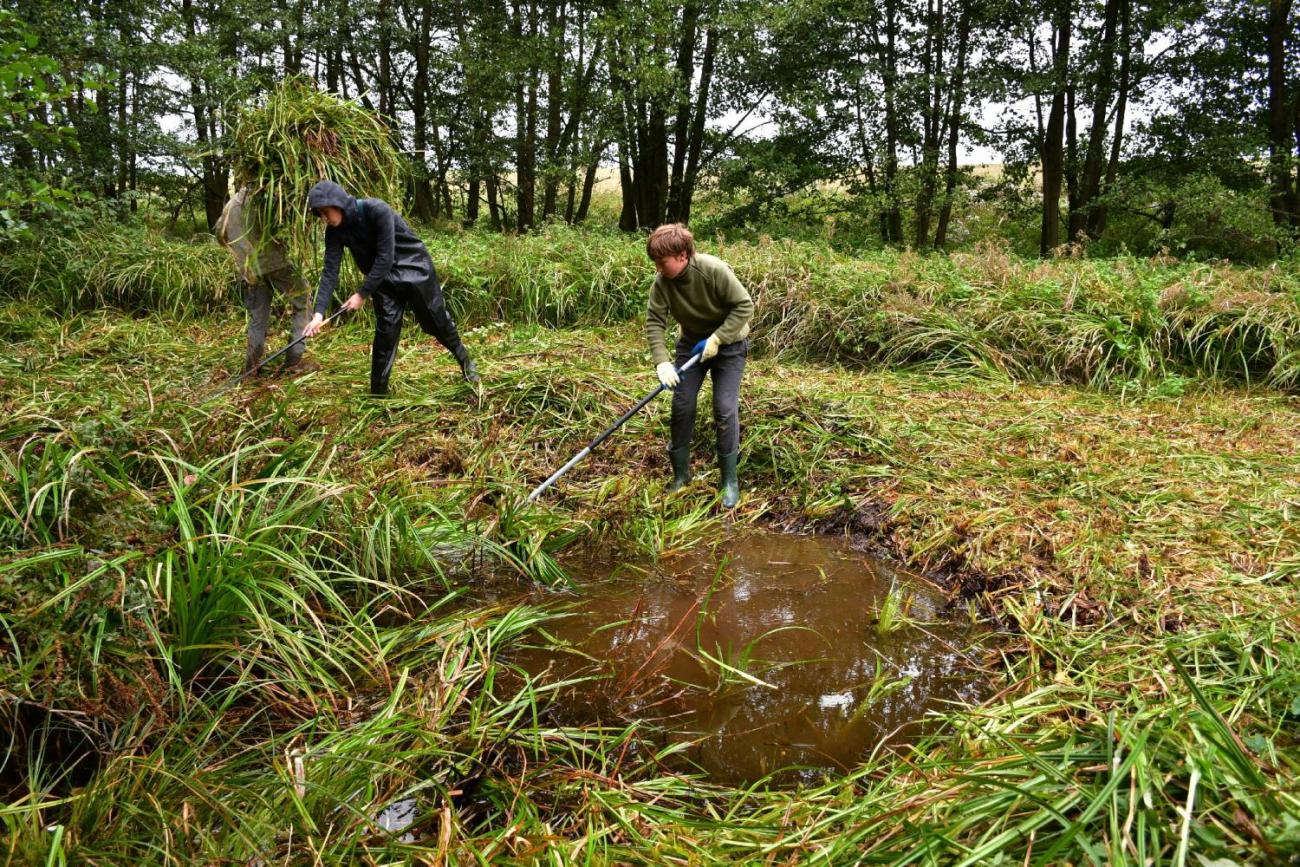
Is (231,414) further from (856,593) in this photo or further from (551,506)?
(856,593)

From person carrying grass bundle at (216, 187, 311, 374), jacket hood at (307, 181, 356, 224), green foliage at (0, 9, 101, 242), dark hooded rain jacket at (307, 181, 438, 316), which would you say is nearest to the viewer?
green foliage at (0, 9, 101, 242)

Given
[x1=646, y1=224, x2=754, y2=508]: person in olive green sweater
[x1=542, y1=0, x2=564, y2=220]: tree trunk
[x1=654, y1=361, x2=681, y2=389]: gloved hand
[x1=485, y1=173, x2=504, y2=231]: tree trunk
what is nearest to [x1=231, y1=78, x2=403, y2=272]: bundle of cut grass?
[x1=646, y1=224, x2=754, y2=508]: person in olive green sweater

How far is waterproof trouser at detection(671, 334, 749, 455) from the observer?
13.3 feet

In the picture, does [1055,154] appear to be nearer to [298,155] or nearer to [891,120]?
[891,120]

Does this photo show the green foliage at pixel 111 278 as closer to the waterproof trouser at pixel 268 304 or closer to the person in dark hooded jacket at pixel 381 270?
the waterproof trouser at pixel 268 304

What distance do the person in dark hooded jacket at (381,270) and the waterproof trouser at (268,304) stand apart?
3.43 ft

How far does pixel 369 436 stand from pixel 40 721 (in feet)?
8.26

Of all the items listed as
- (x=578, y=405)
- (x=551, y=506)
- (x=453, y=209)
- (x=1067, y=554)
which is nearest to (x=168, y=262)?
(x=578, y=405)

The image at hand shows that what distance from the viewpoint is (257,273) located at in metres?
5.44

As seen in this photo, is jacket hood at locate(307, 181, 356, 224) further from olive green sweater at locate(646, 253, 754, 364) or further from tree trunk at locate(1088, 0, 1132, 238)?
tree trunk at locate(1088, 0, 1132, 238)

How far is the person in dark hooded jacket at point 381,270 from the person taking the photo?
176 inches

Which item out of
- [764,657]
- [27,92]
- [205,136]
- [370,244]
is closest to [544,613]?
[764,657]

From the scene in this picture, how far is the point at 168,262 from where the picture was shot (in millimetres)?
7445

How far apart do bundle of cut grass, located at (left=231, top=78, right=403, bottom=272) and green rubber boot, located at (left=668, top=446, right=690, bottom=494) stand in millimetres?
3477
